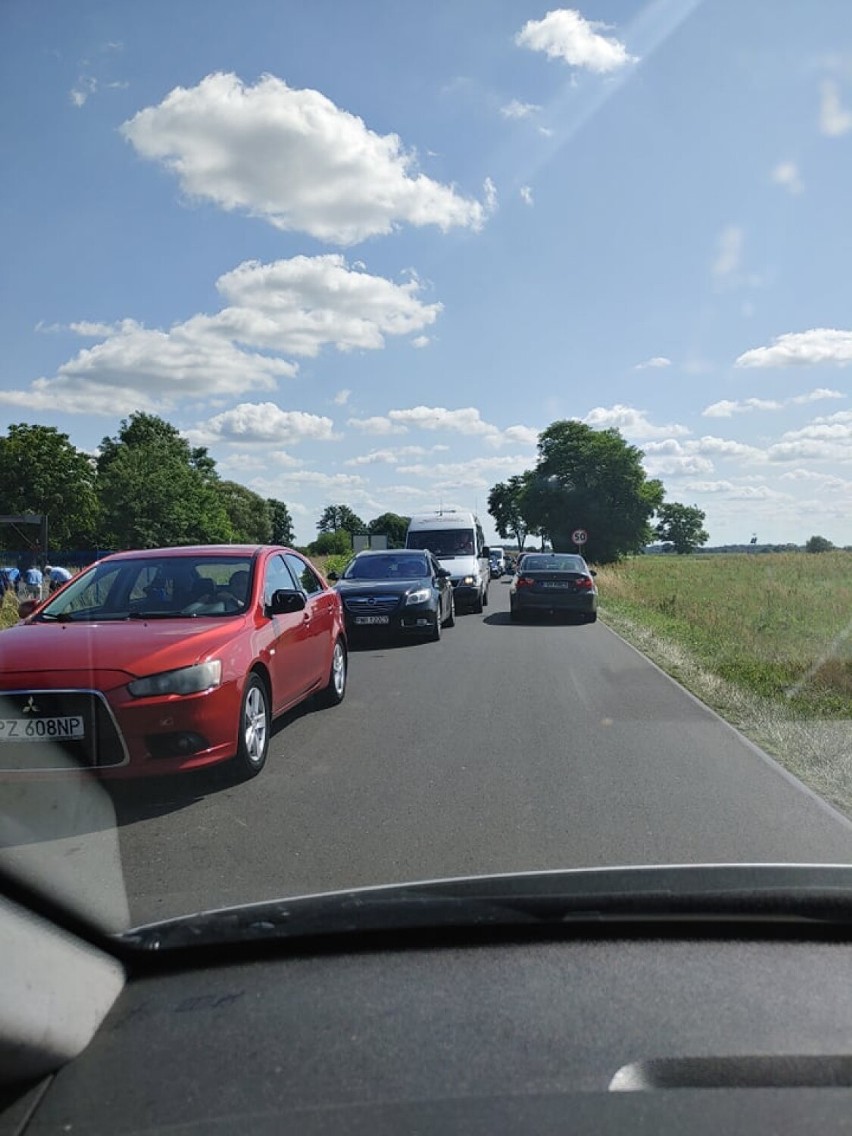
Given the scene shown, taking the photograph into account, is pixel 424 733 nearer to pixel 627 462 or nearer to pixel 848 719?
pixel 848 719

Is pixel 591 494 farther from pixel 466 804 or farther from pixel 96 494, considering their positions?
pixel 466 804

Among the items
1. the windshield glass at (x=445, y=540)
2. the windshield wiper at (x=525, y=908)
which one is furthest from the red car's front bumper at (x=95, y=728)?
the windshield glass at (x=445, y=540)

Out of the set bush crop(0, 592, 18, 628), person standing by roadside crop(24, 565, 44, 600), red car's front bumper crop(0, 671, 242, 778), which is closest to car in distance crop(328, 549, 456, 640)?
bush crop(0, 592, 18, 628)

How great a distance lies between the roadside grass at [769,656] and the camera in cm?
806

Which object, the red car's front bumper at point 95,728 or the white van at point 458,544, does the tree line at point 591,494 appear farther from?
the red car's front bumper at point 95,728

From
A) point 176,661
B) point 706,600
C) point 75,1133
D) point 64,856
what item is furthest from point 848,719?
point 706,600

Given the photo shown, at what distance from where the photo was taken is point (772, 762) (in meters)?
7.38

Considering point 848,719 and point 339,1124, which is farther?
point 848,719

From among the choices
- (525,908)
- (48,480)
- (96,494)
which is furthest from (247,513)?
(525,908)

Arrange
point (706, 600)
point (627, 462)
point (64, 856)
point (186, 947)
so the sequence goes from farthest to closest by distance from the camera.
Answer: point (627, 462) → point (706, 600) → point (64, 856) → point (186, 947)

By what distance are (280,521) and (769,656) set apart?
13820cm

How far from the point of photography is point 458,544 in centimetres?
2502

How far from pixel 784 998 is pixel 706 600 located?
2620cm

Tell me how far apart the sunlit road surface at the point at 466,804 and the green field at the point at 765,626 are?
179cm
